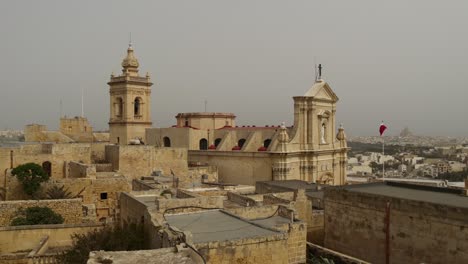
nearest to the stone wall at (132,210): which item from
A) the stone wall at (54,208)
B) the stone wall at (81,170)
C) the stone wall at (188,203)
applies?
the stone wall at (188,203)

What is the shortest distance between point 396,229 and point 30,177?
1567cm

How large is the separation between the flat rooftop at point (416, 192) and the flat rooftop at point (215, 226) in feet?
13.7

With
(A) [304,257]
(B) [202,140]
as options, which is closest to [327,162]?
(B) [202,140]

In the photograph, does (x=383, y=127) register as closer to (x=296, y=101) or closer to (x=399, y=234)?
(x=296, y=101)

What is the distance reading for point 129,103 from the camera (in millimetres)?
33375

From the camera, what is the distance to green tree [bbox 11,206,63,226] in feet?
50.3

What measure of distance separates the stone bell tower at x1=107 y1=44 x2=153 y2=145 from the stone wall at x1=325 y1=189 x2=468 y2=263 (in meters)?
23.0

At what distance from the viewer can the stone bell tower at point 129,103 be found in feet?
110

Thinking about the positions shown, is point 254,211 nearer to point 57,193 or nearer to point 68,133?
point 57,193

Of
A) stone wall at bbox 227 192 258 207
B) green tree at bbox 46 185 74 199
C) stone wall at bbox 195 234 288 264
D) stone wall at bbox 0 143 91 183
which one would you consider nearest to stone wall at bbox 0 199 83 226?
green tree at bbox 46 185 74 199

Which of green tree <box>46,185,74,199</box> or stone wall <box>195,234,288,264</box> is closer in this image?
stone wall <box>195,234,288,264</box>

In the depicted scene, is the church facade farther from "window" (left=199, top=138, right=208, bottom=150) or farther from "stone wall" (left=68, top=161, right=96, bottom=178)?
"stone wall" (left=68, top=161, right=96, bottom=178)

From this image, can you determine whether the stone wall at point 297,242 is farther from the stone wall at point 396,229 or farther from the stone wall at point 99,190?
the stone wall at point 99,190

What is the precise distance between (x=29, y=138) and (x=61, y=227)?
31218 millimetres
